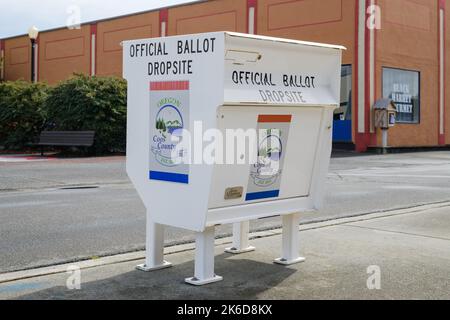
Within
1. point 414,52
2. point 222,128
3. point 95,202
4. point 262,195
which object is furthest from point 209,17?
point 222,128

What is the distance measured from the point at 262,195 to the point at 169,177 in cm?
80

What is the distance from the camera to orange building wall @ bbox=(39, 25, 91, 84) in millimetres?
39875

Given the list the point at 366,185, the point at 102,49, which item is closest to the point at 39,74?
the point at 102,49

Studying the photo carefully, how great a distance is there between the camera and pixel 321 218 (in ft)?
28.2

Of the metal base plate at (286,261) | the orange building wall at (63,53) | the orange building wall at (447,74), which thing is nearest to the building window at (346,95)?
the orange building wall at (447,74)

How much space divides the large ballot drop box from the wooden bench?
55.1 ft

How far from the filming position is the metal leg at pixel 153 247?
5352 mm

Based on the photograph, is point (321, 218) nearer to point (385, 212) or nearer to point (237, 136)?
point (385, 212)

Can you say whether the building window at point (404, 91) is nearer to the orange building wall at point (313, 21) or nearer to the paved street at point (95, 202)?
the orange building wall at point (313, 21)

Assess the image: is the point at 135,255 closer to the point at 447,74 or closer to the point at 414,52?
the point at 414,52

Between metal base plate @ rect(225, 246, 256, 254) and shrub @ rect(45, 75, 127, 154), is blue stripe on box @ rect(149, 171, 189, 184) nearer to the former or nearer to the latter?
metal base plate @ rect(225, 246, 256, 254)

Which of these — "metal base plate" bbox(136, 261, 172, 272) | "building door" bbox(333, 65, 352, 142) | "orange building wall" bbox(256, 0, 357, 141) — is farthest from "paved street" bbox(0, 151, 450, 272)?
"orange building wall" bbox(256, 0, 357, 141)

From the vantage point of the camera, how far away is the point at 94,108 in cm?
2267
